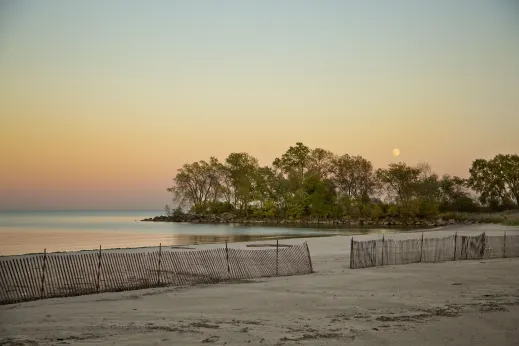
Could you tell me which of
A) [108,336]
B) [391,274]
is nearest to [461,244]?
[391,274]

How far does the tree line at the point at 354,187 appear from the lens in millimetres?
113562

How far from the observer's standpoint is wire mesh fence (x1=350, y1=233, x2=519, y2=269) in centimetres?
2566

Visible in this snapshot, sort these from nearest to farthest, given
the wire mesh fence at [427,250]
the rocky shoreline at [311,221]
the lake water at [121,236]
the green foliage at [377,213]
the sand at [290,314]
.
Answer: the sand at [290,314] < the wire mesh fence at [427,250] < the lake water at [121,236] < the rocky shoreline at [311,221] < the green foliage at [377,213]

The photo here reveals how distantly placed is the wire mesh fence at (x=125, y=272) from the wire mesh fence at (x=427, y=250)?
9.26ft

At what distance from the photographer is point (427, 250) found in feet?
94.1

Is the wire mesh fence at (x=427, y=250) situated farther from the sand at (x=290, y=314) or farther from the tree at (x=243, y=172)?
the tree at (x=243, y=172)

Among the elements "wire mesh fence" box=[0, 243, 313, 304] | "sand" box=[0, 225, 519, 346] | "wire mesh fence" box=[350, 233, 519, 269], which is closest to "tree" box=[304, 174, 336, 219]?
"wire mesh fence" box=[350, 233, 519, 269]

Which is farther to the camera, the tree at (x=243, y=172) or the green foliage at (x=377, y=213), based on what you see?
the tree at (x=243, y=172)

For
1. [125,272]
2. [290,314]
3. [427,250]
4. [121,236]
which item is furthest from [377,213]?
[290,314]

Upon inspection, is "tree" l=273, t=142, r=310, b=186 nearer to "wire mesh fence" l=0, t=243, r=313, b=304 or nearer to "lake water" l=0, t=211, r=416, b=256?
"lake water" l=0, t=211, r=416, b=256

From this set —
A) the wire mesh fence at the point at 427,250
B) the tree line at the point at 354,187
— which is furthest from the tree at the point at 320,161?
the wire mesh fence at the point at 427,250

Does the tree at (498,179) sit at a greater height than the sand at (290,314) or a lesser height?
greater

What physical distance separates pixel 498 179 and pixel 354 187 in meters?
30.6

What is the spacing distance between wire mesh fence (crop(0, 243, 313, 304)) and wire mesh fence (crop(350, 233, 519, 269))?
2824mm
